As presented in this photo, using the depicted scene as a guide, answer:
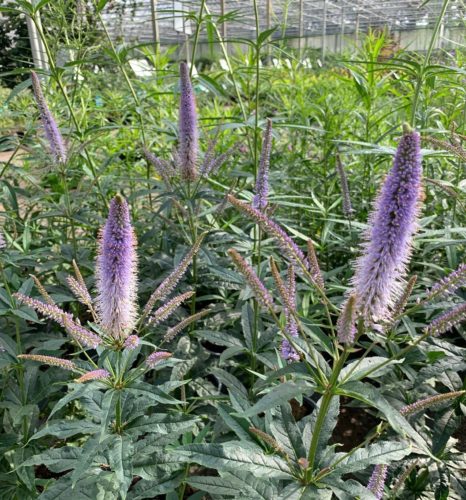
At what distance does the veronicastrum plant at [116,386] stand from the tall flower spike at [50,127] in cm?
122

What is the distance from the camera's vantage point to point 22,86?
2748 mm

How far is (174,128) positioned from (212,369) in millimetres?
1800

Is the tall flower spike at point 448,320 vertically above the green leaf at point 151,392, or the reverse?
the tall flower spike at point 448,320

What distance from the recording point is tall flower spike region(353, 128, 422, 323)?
3.59 ft

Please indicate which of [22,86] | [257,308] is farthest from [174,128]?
[257,308]

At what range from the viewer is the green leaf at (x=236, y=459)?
1403 millimetres

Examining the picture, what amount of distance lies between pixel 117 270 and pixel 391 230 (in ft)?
2.82

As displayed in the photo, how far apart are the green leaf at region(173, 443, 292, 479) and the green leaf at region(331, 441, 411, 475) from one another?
0.18 metres

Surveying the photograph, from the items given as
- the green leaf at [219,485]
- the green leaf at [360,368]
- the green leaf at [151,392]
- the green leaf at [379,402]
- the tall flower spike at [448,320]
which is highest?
the tall flower spike at [448,320]

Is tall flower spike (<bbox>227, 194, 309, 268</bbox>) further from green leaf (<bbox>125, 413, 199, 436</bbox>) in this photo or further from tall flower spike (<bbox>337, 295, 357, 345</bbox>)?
green leaf (<bbox>125, 413, 199, 436</bbox>)

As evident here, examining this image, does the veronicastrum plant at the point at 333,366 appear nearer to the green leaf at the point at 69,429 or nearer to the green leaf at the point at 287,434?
the green leaf at the point at 287,434

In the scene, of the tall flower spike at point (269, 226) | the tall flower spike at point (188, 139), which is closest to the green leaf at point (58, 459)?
the tall flower spike at point (269, 226)

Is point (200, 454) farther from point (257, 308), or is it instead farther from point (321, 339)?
point (257, 308)

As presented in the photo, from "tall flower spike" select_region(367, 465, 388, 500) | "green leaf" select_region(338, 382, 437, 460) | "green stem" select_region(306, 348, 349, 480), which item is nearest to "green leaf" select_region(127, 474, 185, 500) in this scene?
"green stem" select_region(306, 348, 349, 480)
